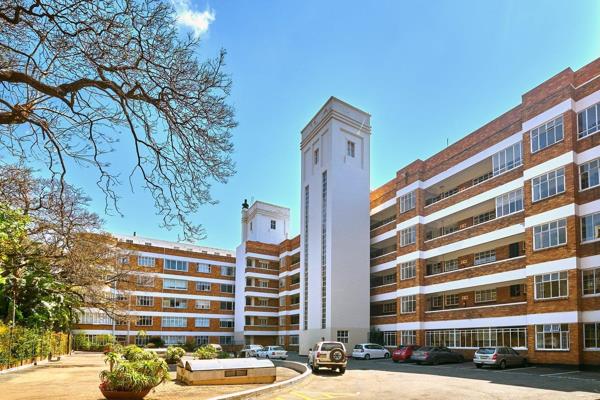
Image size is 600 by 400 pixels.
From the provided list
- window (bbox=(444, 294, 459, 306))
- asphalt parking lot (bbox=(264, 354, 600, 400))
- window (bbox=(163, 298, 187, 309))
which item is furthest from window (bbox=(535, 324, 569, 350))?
window (bbox=(163, 298, 187, 309))

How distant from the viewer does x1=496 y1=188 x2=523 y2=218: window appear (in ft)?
111

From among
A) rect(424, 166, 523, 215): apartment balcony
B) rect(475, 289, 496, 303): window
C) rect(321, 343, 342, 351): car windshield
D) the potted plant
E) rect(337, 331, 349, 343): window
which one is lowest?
rect(337, 331, 349, 343): window

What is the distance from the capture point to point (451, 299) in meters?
42.2

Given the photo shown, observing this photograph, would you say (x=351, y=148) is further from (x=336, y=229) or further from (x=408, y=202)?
(x=408, y=202)

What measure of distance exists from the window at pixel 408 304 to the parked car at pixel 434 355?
7311mm

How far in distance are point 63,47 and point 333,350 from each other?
20.4 metres

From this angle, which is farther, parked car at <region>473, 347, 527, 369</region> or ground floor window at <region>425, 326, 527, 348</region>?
ground floor window at <region>425, 326, 527, 348</region>

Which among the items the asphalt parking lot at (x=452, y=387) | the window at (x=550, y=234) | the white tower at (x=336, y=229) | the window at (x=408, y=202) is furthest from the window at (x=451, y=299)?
the asphalt parking lot at (x=452, y=387)

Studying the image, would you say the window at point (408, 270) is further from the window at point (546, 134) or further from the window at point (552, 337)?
the window at point (546, 134)

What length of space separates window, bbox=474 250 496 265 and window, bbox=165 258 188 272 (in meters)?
39.7

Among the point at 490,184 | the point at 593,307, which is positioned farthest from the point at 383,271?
the point at 593,307

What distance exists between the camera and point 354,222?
50.9m

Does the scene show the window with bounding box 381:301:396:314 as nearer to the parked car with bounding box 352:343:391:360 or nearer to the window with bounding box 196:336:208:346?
the parked car with bounding box 352:343:391:360

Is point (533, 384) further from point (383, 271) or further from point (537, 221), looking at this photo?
point (383, 271)
